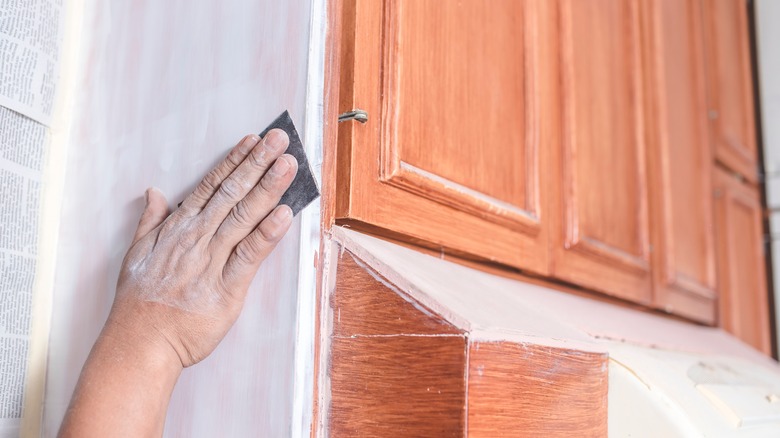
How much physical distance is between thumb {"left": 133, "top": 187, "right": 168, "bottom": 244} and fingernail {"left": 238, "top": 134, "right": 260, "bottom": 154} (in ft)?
0.40

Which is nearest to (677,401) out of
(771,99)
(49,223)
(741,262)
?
(49,223)

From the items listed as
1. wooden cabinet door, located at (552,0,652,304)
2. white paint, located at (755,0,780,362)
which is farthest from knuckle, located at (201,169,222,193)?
white paint, located at (755,0,780,362)

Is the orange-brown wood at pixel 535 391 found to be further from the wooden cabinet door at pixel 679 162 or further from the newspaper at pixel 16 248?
the wooden cabinet door at pixel 679 162

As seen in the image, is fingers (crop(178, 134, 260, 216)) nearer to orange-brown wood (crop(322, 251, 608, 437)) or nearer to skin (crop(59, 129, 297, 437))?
skin (crop(59, 129, 297, 437))

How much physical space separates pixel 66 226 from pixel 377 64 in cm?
41

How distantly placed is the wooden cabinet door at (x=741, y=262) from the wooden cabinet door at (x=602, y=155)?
1.80 ft

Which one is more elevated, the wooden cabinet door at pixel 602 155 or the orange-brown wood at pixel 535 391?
the wooden cabinet door at pixel 602 155

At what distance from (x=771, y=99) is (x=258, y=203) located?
185 centimetres

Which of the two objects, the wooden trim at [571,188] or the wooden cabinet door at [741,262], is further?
the wooden cabinet door at [741,262]

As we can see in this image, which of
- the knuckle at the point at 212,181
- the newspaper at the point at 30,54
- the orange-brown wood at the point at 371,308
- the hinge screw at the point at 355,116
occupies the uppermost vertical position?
the newspaper at the point at 30,54

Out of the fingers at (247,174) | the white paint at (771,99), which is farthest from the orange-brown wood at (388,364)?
the white paint at (771,99)

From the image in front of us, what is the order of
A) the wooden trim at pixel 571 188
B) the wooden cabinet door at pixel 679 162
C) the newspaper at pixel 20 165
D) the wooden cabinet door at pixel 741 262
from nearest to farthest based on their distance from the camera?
the newspaper at pixel 20 165 < the wooden trim at pixel 571 188 < the wooden cabinet door at pixel 679 162 < the wooden cabinet door at pixel 741 262

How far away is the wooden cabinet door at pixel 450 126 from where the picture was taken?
0.73 m

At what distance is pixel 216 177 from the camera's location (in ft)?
2.26
